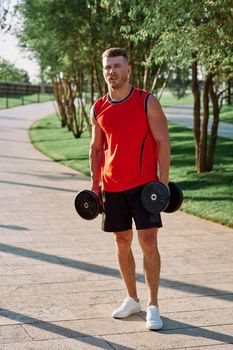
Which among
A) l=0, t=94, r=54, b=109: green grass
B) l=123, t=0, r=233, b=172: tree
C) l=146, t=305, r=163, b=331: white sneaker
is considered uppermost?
l=123, t=0, r=233, b=172: tree

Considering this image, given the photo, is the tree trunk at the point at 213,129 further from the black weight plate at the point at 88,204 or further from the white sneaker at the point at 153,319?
the white sneaker at the point at 153,319

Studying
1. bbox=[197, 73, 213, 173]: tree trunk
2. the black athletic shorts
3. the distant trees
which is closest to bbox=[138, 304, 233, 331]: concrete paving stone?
the black athletic shorts

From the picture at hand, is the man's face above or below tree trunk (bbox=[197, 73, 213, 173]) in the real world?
above

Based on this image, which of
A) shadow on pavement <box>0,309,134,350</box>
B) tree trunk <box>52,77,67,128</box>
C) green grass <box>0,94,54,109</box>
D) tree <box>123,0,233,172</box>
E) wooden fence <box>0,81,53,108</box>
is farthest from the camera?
wooden fence <box>0,81,53,108</box>

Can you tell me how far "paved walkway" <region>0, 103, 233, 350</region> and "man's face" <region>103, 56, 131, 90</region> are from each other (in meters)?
1.68

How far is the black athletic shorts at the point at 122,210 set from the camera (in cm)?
501

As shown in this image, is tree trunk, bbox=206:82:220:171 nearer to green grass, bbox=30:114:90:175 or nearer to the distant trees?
the distant trees

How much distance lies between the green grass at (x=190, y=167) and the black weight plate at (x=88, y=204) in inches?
177

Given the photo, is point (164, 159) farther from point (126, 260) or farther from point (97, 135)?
point (126, 260)

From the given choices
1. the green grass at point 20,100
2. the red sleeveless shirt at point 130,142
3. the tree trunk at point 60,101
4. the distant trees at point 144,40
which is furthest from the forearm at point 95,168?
the green grass at point 20,100

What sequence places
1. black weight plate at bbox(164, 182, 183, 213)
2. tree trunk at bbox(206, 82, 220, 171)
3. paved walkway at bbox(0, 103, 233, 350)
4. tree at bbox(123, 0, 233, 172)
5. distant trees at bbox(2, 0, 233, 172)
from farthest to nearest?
1. tree trunk at bbox(206, 82, 220, 171)
2. distant trees at bbox(2, 0, 233, 172)
3. tree at bbox(123, 0, 233, 172)
4. black weight plate at bbox(164, 182, 183, 213)
5. paved walkway at bbox(0, 103, 233, 350)

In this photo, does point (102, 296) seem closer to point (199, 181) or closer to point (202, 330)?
point (202, 330)

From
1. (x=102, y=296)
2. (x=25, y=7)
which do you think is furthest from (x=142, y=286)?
(x=25, y=7)

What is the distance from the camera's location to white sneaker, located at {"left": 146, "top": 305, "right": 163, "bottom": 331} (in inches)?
193
